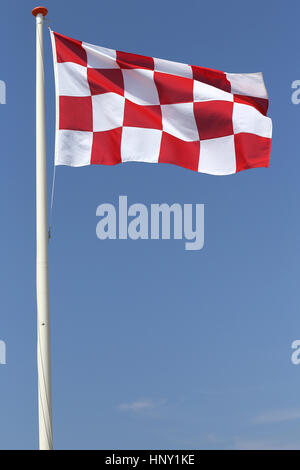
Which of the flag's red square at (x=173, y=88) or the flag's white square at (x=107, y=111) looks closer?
the flag's white square at (x=107, y=111)

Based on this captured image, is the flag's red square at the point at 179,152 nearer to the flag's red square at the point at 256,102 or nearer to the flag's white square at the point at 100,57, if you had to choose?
the flag's red square at the point at 256,102

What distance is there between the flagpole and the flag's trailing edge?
362mm

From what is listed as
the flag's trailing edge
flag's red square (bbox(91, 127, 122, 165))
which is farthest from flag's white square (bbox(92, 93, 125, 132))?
flag's red square (bbox(91, 127, 122, 165))

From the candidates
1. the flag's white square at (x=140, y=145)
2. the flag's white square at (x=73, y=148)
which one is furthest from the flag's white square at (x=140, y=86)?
the flag's white square at (x=73, y=148)

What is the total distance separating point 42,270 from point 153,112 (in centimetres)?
375

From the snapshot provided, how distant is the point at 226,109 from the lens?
44.9 feet

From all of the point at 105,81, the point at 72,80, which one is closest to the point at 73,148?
the point at 72,80

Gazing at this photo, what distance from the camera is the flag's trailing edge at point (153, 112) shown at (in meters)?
12.2

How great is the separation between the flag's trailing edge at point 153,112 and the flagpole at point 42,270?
1.19ft

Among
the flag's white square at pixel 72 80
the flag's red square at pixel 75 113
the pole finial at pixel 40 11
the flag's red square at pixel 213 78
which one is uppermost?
the pole finial at pixel 40 11

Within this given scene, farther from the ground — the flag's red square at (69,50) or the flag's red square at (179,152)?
the flag's red square at (69,50)

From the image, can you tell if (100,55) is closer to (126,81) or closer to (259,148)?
(126,81)

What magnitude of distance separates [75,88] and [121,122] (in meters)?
0.96
